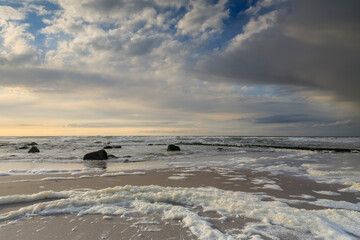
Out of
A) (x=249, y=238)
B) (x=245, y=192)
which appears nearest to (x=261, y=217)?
(x=249, y=238)

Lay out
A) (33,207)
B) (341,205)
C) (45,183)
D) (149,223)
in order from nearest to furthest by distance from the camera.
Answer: (149,223)
(33,207)
(341,205)
(45,183)

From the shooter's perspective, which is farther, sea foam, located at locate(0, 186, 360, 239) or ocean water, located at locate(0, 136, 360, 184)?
ocean water, located at locate(0, 136, 360, 184)

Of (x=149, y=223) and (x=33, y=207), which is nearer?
(x=149, y=223)

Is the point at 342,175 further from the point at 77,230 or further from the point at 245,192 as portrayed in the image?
the point at 77,230

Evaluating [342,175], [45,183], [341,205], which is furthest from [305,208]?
[45,183]

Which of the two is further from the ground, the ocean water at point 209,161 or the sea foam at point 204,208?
the sea foam at point 204,208

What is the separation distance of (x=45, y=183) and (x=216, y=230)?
20.9 ft

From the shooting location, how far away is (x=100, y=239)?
3.26m

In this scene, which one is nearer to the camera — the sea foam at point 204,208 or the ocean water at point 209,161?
the sea foam at point 204,208

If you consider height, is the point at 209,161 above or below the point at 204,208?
below

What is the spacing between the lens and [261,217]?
4074 mm

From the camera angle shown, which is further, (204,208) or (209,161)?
(209,161)

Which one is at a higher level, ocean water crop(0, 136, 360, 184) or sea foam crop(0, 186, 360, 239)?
sea foam crop(0, 186, 360, 239)

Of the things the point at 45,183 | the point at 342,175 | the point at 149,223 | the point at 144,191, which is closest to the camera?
the point at 149,223
